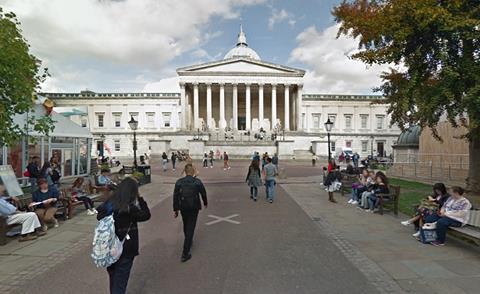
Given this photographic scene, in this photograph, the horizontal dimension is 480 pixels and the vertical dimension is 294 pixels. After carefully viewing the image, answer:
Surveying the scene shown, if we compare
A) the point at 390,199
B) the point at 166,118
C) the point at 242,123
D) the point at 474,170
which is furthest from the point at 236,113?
the point at 390,199

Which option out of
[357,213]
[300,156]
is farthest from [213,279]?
[300,156]

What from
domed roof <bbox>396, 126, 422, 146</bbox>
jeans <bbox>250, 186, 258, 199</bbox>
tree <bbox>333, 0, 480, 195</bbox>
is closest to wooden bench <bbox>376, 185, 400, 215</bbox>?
tree <bbox>333, 0, 480, 195</bbox>

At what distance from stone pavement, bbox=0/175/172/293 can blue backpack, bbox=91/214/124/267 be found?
225cm

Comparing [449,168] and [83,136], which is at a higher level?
[83,136]

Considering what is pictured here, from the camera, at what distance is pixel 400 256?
5.83 meters

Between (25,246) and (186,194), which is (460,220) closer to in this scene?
(186,194)

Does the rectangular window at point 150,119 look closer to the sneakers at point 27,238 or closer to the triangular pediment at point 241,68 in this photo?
the triangular pediment at point 241,68

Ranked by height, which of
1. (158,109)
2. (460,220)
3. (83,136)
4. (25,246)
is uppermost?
(158,109)

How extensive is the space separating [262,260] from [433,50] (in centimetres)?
801

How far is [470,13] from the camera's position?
8023 millimetres

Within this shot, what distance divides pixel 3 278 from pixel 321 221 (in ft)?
24.0

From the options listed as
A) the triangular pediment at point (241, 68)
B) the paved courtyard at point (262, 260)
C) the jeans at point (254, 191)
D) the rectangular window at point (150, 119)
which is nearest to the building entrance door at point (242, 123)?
the triangular pediment at point (241, 68)

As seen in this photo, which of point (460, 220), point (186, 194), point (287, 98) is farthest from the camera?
point (287, 98)

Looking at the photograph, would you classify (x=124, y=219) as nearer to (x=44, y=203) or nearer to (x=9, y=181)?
(x=44, y=203)
